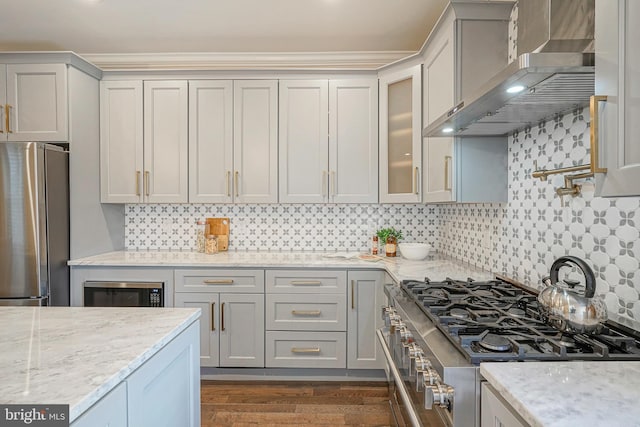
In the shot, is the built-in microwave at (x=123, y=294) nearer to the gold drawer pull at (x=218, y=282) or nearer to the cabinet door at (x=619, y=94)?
the gold drawer pull at (x=218, y=282)

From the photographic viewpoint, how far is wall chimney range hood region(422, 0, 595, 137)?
110 cm

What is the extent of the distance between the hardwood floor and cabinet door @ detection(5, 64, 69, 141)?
2230 mm

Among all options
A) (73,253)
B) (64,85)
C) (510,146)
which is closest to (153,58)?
(64,85)

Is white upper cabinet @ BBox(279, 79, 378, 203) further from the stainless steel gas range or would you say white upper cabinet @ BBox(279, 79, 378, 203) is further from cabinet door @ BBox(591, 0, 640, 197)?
cabinet door @ BBox(591, 0, 640, 197)

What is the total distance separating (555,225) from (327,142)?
1.83m

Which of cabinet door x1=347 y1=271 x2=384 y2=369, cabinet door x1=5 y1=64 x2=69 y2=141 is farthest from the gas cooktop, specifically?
cabinet door x1=5 y1=64 x2=69 y2=141

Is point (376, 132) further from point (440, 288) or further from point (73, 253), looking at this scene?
point (73, 253)

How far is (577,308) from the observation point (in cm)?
126

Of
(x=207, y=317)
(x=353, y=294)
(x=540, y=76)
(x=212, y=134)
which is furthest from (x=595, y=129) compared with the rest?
(x=212, y=134)

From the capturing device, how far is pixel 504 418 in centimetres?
91

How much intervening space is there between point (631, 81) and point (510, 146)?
1.44 meters

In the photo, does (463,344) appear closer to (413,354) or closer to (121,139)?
(413,354)

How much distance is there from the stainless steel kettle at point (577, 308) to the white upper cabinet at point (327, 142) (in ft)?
6.29

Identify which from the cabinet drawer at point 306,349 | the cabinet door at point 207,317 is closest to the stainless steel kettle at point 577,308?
the cabinet drawer at point 306,349
